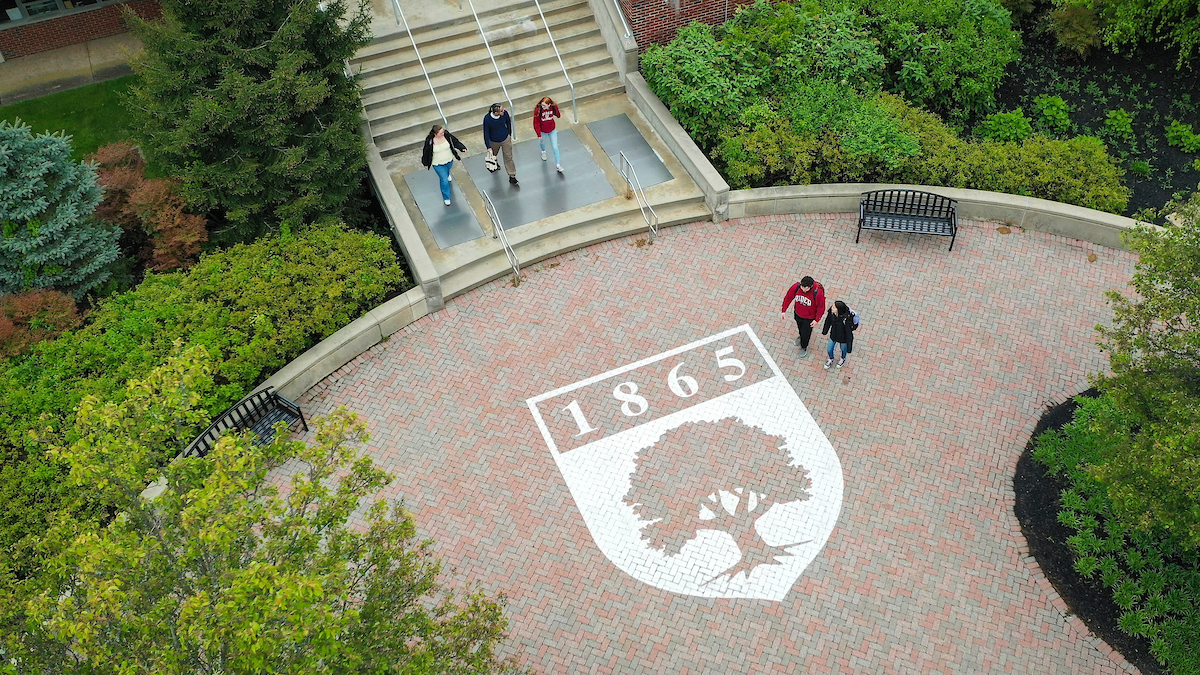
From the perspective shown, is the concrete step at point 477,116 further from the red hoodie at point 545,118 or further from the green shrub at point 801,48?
the green shrub at point 801,48

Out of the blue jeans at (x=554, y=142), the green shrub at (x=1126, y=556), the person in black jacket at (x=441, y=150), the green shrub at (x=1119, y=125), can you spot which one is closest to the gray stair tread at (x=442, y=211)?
the person in black jacket at (x=441, y=150)

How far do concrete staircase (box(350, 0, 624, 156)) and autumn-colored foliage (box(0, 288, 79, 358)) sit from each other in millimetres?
5867

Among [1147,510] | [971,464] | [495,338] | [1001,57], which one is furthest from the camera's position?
[1001,57]

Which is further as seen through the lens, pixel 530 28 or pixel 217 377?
pixel 530 28

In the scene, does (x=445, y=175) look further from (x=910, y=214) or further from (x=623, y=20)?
(x=910, y=214)

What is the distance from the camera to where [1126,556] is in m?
11.2

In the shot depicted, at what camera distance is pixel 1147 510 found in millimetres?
9477

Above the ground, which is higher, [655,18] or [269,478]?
[655,18]

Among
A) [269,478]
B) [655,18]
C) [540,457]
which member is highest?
[655,18]

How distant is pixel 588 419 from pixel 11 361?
8.24 meters

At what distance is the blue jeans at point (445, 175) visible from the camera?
50.2ft

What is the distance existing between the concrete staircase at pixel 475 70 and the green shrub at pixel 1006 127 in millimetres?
6959

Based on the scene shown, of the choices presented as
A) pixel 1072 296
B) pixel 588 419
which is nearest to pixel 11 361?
pixel 588 419

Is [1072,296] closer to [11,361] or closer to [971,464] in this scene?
[971,464]
